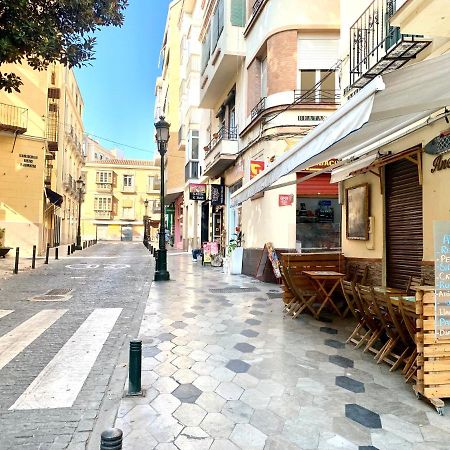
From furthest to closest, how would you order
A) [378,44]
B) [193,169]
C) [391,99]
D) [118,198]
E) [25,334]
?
[118,198], [193,169], [378,44], [25,334], [391,99]

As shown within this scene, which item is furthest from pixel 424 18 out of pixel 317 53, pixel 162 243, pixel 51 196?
pixel 51 196

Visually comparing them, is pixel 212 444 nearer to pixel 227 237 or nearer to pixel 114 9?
pixel 114 9

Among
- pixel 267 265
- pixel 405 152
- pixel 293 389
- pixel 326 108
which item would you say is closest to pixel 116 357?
pixel 293 389

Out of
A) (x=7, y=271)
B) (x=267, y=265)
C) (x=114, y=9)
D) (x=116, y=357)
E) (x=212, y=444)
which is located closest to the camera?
(x=212, y=444)

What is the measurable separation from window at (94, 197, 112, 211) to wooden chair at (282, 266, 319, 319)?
196 ft

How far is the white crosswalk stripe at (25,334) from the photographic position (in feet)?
16.9

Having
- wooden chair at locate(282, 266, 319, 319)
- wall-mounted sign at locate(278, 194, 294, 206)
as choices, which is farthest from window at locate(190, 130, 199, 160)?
wooden chair at locate(282, 266, 319, 319)

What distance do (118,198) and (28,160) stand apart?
44767 mm

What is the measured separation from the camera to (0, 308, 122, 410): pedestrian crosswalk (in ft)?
12.5

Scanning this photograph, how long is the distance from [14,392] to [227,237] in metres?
14.0

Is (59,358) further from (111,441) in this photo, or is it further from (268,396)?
(111,441)

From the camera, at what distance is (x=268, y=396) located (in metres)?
3.75

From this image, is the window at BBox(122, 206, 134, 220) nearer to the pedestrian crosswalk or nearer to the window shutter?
the window shutter

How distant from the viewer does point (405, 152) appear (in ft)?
18.9
